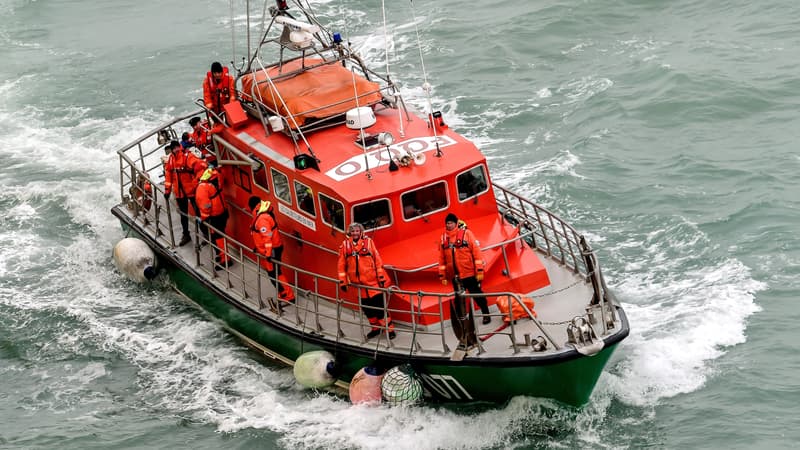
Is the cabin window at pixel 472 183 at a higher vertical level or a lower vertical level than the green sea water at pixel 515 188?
higher

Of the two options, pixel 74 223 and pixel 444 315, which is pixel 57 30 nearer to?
pixel 74 223

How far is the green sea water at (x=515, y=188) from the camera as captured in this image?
10.7 meters

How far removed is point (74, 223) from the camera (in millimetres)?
16156

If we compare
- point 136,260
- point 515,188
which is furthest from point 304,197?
point 515,188

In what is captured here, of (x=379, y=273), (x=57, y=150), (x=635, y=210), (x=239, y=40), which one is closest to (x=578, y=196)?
(x=635, y=210)

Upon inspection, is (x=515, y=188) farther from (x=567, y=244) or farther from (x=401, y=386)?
(x=401, y=386)

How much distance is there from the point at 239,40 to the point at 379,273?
595 inches

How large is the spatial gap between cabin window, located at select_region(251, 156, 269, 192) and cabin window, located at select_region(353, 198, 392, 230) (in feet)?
5.32

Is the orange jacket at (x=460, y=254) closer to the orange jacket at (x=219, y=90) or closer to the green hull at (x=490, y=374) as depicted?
the green hull at (x=490, y=374)

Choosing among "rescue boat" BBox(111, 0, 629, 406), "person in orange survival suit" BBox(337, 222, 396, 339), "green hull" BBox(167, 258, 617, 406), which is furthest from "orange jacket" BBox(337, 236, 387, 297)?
"green hull" BBox(167, 258, 617, 406)

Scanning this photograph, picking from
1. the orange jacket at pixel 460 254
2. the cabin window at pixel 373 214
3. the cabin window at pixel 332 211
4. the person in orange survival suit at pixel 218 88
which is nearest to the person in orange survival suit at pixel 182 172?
the person in orange survival suit at pixel 218 88

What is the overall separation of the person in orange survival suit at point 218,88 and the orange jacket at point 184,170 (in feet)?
2.64

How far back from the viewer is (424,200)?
35.6 ft

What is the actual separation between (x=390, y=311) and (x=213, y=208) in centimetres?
301
